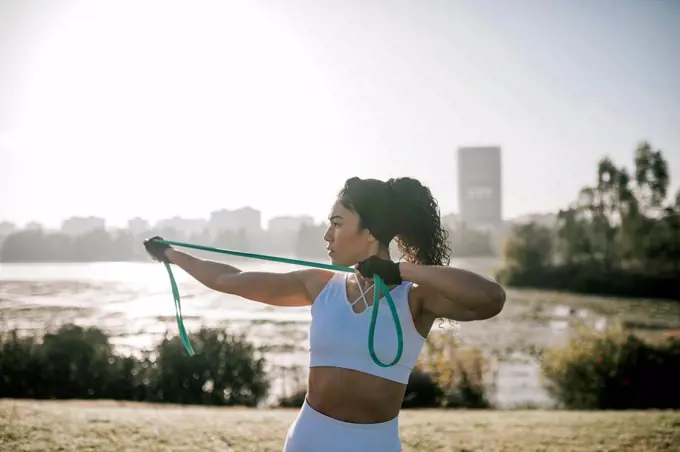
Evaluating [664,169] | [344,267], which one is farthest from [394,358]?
[664,169]

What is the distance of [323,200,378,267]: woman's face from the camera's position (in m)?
2.42

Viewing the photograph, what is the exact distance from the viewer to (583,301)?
148 feet

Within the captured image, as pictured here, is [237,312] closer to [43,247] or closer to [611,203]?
[43,247]

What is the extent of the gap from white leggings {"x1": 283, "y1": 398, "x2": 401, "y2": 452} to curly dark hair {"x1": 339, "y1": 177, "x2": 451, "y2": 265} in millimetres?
679

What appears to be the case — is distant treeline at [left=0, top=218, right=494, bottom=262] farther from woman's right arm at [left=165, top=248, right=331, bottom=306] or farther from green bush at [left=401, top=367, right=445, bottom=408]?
woman's right arm at [left=165, top=248, right=331, bottom=306]

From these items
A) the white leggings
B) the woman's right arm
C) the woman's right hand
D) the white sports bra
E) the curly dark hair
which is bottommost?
the white leggings

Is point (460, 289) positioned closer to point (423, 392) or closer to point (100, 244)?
point (423, 392)

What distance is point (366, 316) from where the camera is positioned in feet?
7.22

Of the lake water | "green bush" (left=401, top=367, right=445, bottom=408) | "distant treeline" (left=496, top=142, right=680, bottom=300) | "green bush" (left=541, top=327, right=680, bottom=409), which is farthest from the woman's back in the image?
"distant treeline" (left=496, top=142, right=680, bottom=300)

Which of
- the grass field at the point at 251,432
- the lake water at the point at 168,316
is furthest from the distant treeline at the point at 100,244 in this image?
the grass field at the point at 251,432

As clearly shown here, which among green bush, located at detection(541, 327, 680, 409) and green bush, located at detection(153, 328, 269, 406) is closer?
green bush, located at detection(153, 328, 269, 406)

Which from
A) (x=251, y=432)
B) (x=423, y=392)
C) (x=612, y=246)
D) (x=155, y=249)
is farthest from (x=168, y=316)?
(x=612, y=246)

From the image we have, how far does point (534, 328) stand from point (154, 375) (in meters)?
25.9

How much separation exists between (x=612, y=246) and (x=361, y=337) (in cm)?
4698
